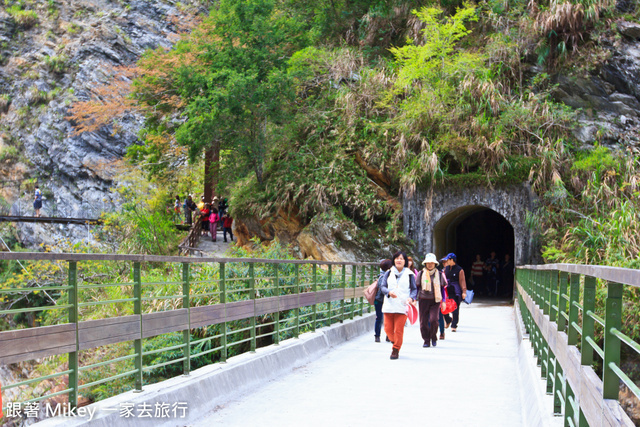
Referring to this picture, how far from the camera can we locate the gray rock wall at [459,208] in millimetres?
21609

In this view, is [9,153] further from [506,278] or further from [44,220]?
[506,278]

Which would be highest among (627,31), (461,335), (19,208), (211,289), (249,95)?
(627,31)

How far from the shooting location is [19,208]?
43906mm

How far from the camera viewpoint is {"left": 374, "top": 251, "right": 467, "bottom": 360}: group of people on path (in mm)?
9750

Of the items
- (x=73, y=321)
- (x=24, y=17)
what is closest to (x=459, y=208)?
(x=73, y=321)

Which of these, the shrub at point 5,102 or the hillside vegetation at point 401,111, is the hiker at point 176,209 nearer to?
the hillside vegetation at point 401,111

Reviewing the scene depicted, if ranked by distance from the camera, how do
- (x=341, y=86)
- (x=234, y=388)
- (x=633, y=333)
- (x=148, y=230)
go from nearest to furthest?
(x=234, y=388), (x=633, y=333), (x=148, y=230), (x=341, y=86)

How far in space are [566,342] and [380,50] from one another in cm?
2585

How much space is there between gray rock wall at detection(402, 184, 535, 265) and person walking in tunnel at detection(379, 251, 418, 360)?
42.4 feet

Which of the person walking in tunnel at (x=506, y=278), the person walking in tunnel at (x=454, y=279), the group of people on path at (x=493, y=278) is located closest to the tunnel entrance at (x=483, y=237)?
the person walking in tunnel at (x=506, y=278)

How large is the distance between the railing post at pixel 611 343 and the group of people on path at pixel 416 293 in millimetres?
7030

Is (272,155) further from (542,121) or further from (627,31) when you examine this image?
(627,31)

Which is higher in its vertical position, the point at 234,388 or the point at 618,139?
the point at 618,139

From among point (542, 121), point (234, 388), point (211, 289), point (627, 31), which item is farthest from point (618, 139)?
point (234, 388)
